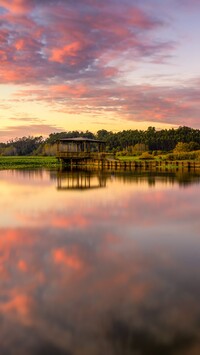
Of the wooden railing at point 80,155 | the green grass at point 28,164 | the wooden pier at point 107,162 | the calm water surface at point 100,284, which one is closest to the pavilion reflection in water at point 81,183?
the calm water surface at point 100,284

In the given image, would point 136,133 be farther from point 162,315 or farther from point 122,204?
point 162,315

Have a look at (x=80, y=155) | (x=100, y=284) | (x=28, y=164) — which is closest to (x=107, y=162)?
(x=80, y=155)

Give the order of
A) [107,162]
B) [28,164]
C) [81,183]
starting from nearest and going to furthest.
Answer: [81,183], [107,162], [28,164]

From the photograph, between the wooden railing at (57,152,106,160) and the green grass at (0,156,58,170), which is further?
the green grass at (0,156,58,170)

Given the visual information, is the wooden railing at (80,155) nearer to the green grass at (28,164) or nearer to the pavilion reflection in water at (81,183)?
the green grass at (28,164)

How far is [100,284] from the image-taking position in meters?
9.28

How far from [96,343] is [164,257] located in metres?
5.10

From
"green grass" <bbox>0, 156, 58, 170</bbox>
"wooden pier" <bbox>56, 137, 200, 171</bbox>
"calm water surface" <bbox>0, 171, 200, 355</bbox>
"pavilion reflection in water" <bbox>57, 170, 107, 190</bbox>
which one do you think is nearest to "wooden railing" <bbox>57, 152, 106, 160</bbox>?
"wooden pier" <bbox>56, 137, 200, 171</bbox>

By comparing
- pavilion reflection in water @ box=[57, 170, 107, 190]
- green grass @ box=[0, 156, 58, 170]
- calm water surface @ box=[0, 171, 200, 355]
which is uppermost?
green grass @ box=[0, 156, 58, 170]

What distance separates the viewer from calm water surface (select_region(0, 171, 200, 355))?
680 centimetres

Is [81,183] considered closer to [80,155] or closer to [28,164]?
[80,155]

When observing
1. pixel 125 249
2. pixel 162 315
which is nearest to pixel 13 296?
pixel 162 315

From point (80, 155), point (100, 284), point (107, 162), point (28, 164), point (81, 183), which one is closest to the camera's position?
point (100, 284)

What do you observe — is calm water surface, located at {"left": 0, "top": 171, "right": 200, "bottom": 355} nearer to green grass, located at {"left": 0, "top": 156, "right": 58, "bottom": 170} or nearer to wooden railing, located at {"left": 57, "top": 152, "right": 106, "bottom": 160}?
wooden railing, located at {"left": 57, "top": 152, "right": 106, "bottom": 160}
